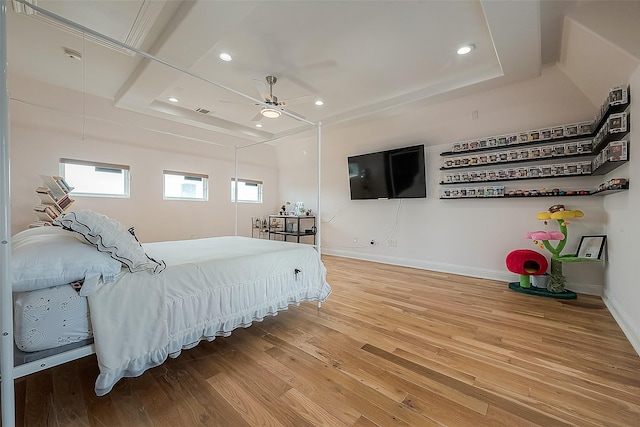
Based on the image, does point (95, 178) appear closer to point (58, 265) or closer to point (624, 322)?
point (58, 265)

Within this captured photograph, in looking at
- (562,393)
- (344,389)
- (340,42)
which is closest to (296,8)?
(340,42)

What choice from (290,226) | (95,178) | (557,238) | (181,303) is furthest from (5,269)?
(290,226)

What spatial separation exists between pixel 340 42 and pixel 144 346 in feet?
10.3

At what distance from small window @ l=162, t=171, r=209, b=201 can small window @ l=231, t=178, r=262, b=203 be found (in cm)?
67

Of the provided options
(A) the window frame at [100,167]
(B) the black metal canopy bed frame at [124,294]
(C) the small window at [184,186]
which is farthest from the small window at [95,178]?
(B) the black metal canopy bed frame at [124,294]

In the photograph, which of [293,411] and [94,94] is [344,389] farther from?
[94,94]

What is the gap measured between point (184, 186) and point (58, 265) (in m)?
4.57

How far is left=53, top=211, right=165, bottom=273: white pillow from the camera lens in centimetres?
134

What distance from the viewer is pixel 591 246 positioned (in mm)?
3025

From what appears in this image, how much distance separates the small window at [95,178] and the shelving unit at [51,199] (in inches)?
16.1

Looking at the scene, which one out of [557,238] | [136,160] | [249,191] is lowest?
[557,238]

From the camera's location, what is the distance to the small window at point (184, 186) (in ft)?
16.7

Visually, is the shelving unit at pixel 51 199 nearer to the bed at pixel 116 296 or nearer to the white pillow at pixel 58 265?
the bed at pixel 116 296

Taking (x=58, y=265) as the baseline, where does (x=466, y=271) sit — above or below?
below
